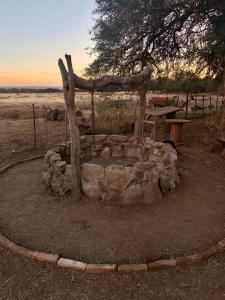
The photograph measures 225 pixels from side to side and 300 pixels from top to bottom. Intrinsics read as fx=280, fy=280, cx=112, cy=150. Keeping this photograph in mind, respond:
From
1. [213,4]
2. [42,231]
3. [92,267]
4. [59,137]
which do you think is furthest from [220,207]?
[59,137]

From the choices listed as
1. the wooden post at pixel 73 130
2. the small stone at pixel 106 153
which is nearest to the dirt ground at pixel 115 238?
the wooden post at pixel 73 130

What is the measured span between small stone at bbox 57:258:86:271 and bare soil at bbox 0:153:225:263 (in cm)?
16

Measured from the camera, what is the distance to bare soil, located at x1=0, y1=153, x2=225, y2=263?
3.75m

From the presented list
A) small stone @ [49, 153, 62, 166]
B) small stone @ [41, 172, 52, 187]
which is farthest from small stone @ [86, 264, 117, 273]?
small stone @ [49, 153, 62, 166]

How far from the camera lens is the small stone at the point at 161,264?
11.0 ft

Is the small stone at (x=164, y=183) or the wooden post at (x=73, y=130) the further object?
the small stone at (x=164, y=183)

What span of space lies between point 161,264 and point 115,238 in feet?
2.71

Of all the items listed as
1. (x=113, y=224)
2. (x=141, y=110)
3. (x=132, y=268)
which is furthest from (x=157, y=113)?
(x=132, y=268)

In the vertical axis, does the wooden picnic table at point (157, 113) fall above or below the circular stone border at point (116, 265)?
above

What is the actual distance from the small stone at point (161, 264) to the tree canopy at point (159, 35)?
676 cm

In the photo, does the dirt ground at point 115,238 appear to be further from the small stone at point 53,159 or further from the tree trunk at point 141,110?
the tree trunk at point 141,110

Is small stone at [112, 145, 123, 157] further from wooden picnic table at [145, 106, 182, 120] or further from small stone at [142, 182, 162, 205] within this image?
small stone at [142, 182, 162, 205]

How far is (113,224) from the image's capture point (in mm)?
4375

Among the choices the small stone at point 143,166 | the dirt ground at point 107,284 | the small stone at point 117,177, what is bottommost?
the dirt ground at point 107,284
